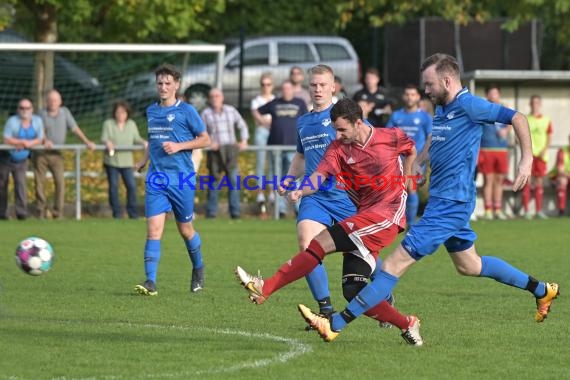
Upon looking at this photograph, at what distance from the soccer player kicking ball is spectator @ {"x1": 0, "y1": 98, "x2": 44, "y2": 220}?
12.1m

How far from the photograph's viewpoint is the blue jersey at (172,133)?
12141mm

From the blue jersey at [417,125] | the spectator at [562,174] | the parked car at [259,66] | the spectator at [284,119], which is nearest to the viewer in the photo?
the blue jersey at [417,125]

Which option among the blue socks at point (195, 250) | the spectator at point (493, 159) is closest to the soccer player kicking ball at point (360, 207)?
the blue socks at point (195, 250)

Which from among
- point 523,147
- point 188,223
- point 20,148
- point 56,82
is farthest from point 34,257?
point 56,82

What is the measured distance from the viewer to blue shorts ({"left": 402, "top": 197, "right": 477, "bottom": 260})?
8609 mm

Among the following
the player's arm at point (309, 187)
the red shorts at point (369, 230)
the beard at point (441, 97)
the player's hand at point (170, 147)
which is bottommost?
the red shorts at point (369, 230)

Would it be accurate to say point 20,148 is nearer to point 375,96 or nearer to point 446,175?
point 375,96

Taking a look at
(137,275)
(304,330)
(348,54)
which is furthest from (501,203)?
(304,330)

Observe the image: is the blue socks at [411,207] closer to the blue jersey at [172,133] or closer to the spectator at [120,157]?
the spectator at [120,157]

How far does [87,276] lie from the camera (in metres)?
13.5

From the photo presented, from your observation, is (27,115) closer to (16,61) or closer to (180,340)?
(16,61)

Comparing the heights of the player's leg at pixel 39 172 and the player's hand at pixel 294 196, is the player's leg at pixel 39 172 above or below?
below

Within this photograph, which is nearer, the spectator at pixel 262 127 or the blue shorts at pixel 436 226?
the blue shorts at pixel 436 226

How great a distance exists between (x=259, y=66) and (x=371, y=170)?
62.4 feet
